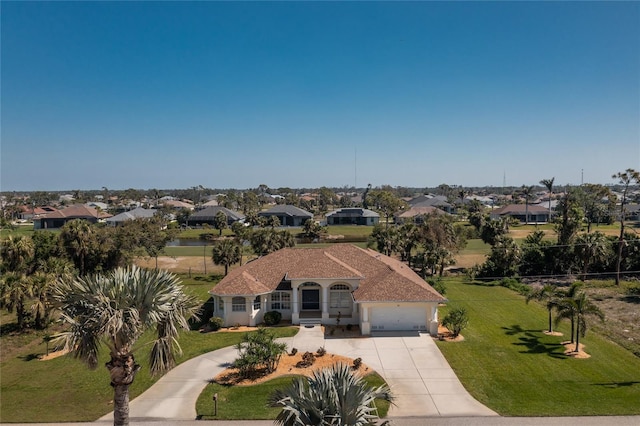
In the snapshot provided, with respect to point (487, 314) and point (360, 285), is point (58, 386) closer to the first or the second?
point (360, 285)

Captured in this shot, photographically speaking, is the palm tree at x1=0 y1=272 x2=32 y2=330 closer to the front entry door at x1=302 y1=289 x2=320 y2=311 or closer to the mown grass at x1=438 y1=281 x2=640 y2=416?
the front entry door at x1=302 y1=289 x2=320 y2=311

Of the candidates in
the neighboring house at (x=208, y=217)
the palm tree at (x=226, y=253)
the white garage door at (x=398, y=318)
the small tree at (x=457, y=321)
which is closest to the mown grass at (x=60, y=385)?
the white garage door at (x=398, y=318)

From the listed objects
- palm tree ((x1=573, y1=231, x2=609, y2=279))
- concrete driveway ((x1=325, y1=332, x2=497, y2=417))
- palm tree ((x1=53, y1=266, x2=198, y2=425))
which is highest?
palm tree ((x1=53, y1=266, x2=198, y2=425))

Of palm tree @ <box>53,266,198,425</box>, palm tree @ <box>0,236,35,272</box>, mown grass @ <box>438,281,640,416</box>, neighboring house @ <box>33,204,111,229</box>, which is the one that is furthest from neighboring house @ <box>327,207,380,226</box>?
palm tree @ <box>53,266,198,425</box>

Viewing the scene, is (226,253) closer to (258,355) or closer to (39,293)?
(39,293)

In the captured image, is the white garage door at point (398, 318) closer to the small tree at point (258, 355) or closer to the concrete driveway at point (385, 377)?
the concrete driveway at point (385, 377)

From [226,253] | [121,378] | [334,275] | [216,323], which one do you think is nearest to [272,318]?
[216,323]
